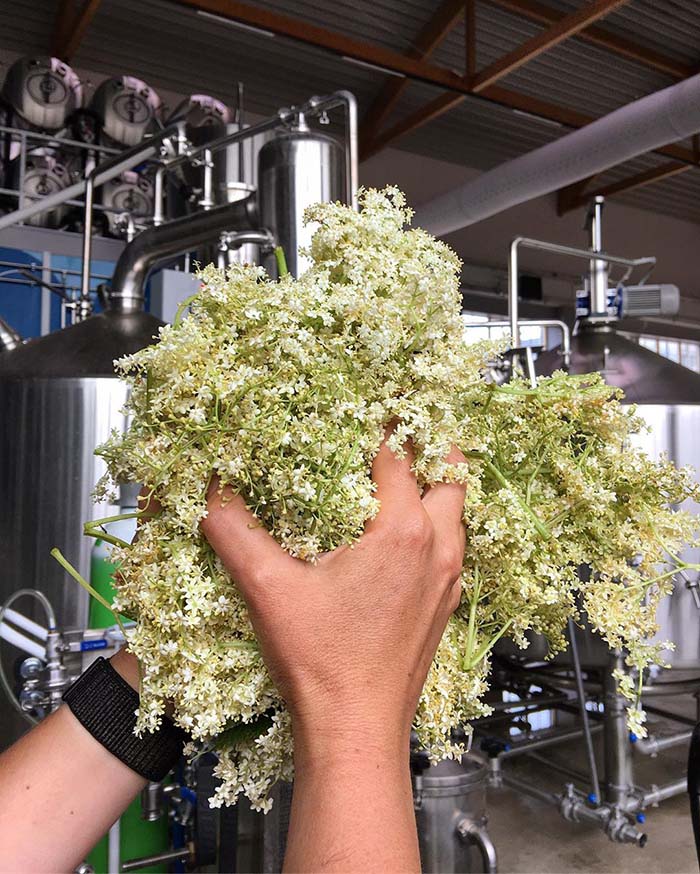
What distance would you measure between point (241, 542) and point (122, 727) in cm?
21

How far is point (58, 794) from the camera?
0.51m

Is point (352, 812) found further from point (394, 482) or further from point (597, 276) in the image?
point (597, 276)

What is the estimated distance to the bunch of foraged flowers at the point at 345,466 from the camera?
1.40 ft

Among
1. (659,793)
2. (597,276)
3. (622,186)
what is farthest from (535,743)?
(622,186)

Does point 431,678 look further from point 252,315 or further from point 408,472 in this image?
point 252,315

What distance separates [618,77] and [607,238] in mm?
2667

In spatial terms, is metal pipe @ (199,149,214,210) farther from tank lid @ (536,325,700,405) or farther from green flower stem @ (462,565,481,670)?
green flower stem @ (462,565,481,670)

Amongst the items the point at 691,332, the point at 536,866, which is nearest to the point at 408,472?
the point at 536,866

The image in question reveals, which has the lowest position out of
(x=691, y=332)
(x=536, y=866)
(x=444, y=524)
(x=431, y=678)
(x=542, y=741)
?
(x=536, y=866)

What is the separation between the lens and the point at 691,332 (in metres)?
8.23

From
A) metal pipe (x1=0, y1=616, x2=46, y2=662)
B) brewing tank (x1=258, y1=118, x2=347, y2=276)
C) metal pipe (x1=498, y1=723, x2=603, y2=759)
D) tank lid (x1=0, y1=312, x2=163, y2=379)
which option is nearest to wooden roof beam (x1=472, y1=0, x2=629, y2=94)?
brewing tank (x1=258, y1=118, x2=347, y2=276)

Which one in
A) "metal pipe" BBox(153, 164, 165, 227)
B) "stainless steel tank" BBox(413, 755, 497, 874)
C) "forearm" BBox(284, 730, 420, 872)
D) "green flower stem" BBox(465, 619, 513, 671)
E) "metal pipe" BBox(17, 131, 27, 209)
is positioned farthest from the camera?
"metal pipe" BBox(17, 131, 27, 209)

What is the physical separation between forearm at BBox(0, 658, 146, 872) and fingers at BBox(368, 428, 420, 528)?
0.29 meters

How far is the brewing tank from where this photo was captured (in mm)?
1505
